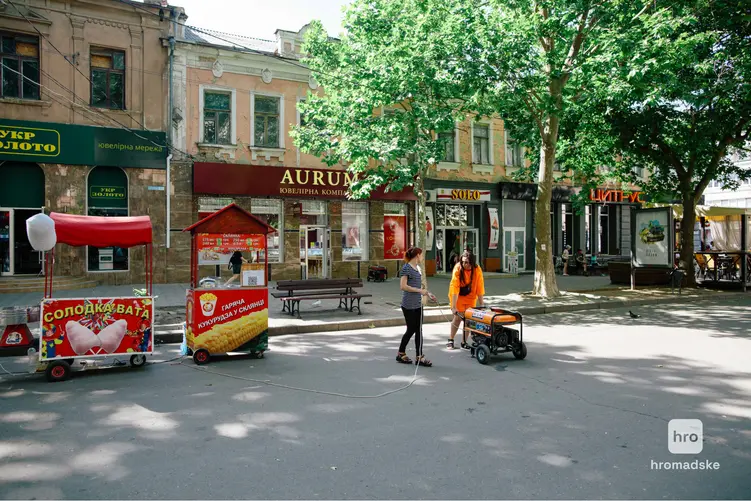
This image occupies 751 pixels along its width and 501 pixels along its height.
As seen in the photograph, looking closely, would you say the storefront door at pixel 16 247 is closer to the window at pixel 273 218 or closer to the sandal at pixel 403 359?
the window at pixel 273 218

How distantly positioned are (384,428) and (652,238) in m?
16.4

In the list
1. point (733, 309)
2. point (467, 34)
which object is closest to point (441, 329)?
point (467, 34)

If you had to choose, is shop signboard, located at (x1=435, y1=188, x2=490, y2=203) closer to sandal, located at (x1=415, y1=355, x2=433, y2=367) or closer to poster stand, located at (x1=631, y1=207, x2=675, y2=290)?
poster stand, located at (x1=631, y1=207, x2=675, y2=290)

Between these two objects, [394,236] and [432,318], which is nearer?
[432,318]

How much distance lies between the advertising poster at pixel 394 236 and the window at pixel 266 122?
18.5ft

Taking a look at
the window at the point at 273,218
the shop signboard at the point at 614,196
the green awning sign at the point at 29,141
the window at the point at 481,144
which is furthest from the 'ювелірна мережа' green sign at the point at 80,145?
the shop signboard at the point at 614,196

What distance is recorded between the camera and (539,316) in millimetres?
12906

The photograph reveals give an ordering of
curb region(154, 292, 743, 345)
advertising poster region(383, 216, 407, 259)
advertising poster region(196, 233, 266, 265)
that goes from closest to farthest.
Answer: advertising poster region(196, 233, 266, 265), curb region(154, 292, 743, 345), advertising poster region(383, 216, 407, 259)

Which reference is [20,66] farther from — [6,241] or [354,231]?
[354,231]

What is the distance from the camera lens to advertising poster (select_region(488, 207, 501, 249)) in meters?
24.9

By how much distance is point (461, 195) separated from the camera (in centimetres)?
2377

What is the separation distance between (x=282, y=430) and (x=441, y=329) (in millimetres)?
6550

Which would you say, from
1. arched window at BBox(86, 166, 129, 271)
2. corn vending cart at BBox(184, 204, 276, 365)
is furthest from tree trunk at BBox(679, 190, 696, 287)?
arched window at BBox(86, 166, 129, 271)

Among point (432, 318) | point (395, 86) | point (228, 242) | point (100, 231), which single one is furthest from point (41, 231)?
point (395, 86)
